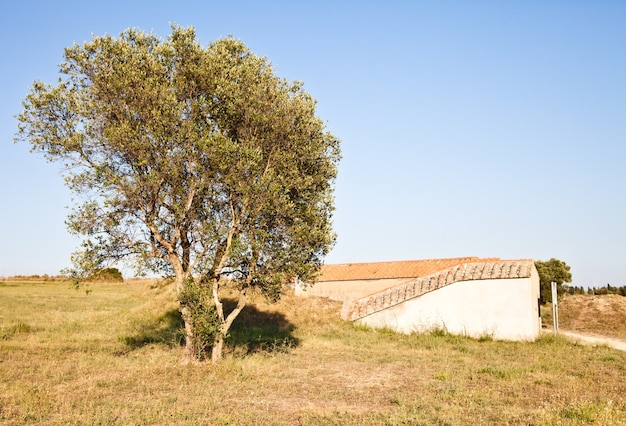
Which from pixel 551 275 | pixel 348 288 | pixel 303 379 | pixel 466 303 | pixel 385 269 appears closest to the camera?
pixel 303 379

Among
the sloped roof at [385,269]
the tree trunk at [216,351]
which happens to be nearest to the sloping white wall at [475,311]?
the sloped roof at [385,269]

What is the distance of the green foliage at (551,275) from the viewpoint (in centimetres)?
4556

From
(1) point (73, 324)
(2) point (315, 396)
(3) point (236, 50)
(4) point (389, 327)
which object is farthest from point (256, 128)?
(1) point (73, 324)

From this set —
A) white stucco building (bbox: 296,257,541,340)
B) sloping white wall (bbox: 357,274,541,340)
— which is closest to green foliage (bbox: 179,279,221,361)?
white stucco building (bbox: 296,257,541,340)

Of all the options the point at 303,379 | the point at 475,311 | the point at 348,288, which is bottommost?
the point at 303,379

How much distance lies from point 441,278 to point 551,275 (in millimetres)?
21196

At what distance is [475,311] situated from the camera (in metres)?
29.0

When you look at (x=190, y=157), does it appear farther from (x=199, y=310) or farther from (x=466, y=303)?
(x=466, y=303)

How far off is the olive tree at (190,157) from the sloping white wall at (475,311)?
Result: 11.9 meters

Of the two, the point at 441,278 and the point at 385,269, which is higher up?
the point at 385,269

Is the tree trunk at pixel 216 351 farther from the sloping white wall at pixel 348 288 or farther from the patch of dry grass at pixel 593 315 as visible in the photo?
the patch of dry grass at pixel 593 315

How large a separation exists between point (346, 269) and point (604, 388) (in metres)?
32.1

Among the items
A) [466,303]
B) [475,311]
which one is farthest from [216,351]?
[475,311]

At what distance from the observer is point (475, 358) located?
22422 mm
